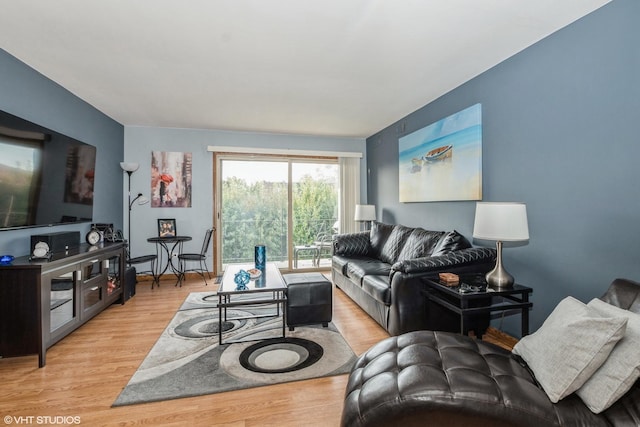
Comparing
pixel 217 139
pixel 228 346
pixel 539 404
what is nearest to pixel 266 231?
pixel 217 139

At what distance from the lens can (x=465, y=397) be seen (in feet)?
4.17

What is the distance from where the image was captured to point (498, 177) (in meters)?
2.96

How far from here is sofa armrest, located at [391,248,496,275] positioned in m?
2.70

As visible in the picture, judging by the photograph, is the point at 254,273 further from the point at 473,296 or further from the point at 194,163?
the point at 194,163

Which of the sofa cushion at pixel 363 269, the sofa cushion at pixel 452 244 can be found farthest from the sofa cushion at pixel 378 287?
the sofa cushion at pixel 452 244

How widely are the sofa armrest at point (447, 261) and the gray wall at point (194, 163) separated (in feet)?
11.5

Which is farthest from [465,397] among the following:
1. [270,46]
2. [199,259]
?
[199,259]

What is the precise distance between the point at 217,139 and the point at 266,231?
5.92 ft

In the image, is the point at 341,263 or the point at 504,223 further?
the point at 341,263

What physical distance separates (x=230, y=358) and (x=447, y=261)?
202cm

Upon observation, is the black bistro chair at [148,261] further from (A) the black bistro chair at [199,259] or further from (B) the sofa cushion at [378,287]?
(B) the sofa cushion at [378,287]

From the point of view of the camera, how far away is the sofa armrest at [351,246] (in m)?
4.53

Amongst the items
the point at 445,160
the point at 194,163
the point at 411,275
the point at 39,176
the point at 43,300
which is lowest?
the point at 43,300

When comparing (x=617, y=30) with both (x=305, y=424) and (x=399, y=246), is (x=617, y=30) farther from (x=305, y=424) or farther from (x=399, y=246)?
(x=305, y=424)
